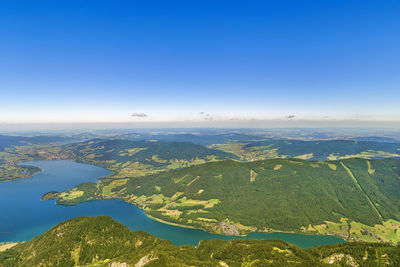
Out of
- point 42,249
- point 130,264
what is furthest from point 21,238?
point 130,264

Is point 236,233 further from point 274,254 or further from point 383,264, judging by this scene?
point 383,264

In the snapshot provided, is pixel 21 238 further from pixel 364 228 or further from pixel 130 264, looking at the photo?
pixel 364 228

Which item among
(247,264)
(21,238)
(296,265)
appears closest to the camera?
(296,265)

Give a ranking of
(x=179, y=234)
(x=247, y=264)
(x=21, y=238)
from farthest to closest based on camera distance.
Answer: (x=179, y=234) → (x=21, y=238) → (x=247, y=264)

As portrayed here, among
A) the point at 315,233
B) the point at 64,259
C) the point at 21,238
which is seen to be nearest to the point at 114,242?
the point at 64,259

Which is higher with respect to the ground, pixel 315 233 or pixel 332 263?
pixel 332 263

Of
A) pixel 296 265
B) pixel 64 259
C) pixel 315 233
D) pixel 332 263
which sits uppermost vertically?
pixel 296 265

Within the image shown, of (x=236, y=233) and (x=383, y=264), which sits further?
(x=236, y=233)
